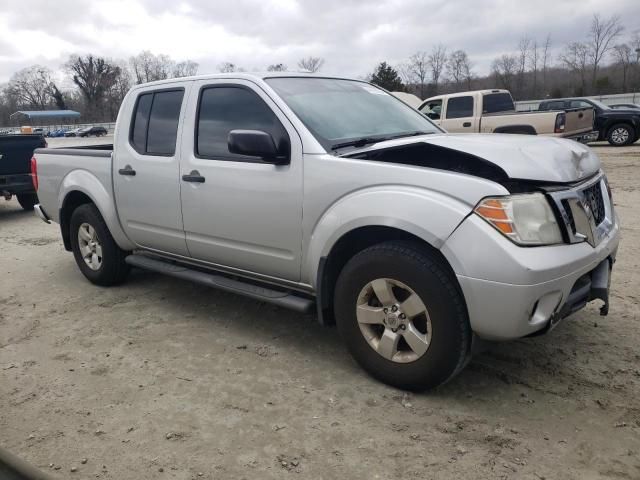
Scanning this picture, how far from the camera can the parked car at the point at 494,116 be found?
11547mm

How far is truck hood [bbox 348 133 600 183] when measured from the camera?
2.83 m

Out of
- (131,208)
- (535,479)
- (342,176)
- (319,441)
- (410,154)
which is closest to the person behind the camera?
(535,479)

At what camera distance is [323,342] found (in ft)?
12.9

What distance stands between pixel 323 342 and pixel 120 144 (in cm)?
255

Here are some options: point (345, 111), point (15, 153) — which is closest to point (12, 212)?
point (15, 153)

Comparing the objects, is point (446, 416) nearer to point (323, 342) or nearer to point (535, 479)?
point (535, 479)

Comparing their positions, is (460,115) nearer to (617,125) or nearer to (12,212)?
(617,125)

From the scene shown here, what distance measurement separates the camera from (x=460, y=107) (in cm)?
1324

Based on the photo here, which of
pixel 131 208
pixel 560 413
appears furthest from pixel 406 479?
pixel 131 208

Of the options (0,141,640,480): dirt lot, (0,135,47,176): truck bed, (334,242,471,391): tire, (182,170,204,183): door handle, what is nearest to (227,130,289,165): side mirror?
(182,170,204,183): door handle

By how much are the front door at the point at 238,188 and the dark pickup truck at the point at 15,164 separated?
6.78 metres

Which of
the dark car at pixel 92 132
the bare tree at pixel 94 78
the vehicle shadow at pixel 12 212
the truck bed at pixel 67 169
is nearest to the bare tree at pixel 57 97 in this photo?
the bare tree at pixel 94 78

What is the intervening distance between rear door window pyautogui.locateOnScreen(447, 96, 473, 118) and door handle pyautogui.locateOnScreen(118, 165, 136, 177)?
1013 centimetres

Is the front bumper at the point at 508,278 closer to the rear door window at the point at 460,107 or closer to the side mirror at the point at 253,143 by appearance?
the side mirror at the point at 253,143
